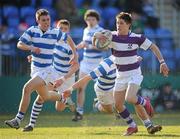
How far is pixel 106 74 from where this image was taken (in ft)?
62.5

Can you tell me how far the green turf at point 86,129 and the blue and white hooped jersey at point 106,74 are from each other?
868 millimetres

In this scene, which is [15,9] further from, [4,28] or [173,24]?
[173,24]

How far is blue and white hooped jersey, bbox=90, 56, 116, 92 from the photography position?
1852 cm

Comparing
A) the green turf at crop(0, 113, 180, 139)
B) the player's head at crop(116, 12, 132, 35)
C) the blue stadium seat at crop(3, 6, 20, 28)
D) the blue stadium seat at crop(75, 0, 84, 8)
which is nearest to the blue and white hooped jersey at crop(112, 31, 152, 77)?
the player's head at crop(116, 12, 132, 35)

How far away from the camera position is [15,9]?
28.4 m

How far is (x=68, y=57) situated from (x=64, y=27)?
2.48 ft

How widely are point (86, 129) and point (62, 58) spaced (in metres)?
3.30

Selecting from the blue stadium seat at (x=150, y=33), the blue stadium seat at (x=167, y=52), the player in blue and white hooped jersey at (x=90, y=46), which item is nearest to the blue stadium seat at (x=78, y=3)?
the blue stadium seat at (x=150, y=33)

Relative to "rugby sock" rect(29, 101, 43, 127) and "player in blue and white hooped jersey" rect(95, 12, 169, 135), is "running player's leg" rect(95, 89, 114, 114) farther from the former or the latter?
"player in blue and white hooped jersey" rect(95, 12, 169, 135)

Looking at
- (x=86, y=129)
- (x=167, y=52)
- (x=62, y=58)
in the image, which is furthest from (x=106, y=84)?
(x=167, y=52)

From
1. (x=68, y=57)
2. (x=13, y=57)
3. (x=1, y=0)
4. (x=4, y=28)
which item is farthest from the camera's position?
(x=1, y=0)

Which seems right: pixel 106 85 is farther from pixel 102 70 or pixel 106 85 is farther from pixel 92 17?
pixel 92 17

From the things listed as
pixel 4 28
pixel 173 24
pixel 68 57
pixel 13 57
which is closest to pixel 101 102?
pixel 68 57

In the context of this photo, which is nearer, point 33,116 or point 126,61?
point 126,61
